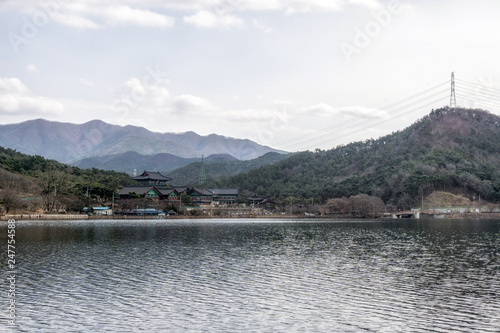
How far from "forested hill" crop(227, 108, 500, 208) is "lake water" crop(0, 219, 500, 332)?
3820 inches

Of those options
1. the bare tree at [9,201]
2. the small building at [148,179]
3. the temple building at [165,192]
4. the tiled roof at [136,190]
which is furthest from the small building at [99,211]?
the small building at [148,179]

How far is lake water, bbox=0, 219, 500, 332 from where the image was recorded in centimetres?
1672

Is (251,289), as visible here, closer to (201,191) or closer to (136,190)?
(136,190)

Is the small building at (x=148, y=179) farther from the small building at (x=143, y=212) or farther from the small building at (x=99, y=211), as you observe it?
the small building at (x=99, y=211)

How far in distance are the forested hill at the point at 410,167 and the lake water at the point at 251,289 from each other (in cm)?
9702

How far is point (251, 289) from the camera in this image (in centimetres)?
2269

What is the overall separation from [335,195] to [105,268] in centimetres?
11965

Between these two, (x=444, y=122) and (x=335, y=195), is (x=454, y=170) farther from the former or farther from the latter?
(x=444, y=122)

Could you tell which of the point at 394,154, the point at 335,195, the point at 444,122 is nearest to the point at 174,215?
the point at 335,195

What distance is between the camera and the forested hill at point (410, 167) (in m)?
130

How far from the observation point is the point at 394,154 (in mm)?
170500

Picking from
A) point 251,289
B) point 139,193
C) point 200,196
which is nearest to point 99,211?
point 139,193

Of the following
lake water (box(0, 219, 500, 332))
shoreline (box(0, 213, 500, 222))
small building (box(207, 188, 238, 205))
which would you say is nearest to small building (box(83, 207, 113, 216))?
shoreline (box(0, 213, 500, 222))

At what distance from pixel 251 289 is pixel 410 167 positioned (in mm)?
131690
